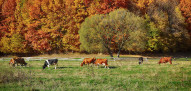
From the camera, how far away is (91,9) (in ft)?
118

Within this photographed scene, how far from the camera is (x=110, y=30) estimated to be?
28.5 metres

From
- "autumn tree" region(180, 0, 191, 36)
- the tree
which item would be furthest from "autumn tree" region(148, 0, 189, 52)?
the tree

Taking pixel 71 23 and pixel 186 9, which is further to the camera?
pixel 186 9

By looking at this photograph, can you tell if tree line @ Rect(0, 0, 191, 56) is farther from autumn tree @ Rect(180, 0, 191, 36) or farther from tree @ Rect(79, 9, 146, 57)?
tree @ Rect(79, 9, 146, 57)

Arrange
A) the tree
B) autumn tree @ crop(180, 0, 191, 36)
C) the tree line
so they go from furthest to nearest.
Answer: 1. autumn tree @ crop(180, 0, 191, 36)
2. the tree line
3. the tree

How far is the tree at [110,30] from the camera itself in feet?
92.4

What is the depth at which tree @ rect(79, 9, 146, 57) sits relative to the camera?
1109 inches

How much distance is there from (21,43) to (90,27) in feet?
62.0

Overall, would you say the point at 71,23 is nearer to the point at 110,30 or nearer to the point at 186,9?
the point at 110,30

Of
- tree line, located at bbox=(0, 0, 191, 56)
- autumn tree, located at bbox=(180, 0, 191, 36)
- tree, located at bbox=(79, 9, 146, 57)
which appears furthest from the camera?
autumn tree, located at bbox=(180, 0, 191, 36)

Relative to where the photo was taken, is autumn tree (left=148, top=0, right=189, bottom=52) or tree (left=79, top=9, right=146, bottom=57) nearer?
tree (left=79, top=9, right=146, bottom=57)

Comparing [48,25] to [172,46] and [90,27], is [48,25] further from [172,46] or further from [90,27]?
[172,46]

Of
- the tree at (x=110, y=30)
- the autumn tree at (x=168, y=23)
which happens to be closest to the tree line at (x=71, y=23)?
the autumn tree at (x=168, y=23)

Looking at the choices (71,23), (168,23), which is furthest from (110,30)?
(168,23)
